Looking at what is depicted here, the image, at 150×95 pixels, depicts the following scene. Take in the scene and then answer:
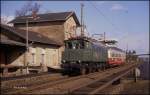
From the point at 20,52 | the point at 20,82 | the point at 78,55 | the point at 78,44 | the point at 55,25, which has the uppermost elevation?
the point at 55,25

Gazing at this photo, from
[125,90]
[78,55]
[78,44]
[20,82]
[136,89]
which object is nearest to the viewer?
[125,90]

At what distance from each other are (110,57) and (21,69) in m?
12.6

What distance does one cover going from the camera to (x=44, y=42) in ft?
118

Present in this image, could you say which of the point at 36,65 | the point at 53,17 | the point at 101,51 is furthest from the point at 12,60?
the point at 53,17

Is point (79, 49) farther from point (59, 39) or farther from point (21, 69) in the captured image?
point (59, 39)

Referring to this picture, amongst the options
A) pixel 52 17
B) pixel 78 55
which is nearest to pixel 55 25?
pixel 52 17

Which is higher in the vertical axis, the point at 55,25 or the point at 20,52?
the point at 55,25

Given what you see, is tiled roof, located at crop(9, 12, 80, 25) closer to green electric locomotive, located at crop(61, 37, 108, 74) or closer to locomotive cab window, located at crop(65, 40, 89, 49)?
green electric locomotive, located at crop(61, 37, 108, 74)

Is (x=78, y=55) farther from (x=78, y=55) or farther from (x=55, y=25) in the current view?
(x=55, y=25)

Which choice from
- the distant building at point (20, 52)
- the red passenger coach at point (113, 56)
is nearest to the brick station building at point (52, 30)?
the distant building at point (20, 52)

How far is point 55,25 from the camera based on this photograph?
46875 mm

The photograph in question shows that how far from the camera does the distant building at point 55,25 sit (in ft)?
151

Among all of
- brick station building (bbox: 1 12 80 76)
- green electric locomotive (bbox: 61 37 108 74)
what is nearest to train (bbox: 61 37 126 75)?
green electric locomotive (bbox: 61 37 108 74)

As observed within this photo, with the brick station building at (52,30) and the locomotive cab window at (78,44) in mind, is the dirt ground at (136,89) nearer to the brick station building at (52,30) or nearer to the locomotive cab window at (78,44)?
the locomotive cab window at (78,44)
